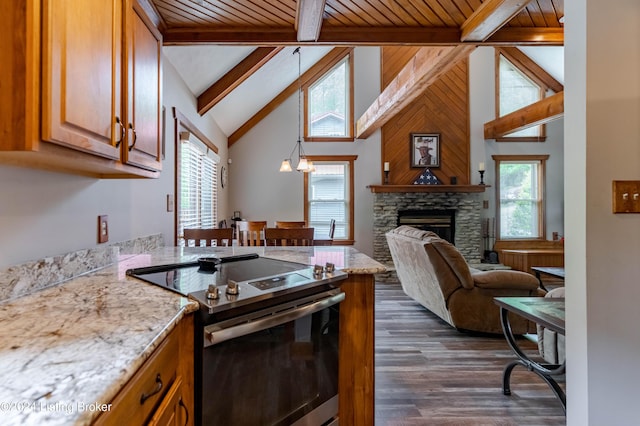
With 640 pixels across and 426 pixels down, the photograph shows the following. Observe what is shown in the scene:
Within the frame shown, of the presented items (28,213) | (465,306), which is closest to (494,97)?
(465,306)

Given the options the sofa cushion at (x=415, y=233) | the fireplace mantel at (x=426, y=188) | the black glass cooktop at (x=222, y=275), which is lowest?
the black glass cooktop at (x=222, y=275)

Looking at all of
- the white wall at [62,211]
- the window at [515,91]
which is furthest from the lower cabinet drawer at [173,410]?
the window at [515,91]

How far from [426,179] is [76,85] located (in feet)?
19.5

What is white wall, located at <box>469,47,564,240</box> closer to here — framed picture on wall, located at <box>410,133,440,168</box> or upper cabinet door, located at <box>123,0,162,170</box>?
framed picture on wall, located at <box>410,133,440,168</box>

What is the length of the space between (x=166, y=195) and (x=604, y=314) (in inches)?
109

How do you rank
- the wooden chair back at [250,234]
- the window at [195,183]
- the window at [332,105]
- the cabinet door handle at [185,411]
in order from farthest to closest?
1. the window at [332,105]
2. the wooden chair back at [250,234]
3. the window at [195,183]
4. the cabinet door handle at [185,411]

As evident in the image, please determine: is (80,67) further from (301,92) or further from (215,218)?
(301,92)

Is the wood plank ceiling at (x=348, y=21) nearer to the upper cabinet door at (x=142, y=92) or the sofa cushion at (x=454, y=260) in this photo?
the upper cabinet door at (x=142, y=92)

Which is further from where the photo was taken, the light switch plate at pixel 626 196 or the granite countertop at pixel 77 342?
the light switch plate at pixel 626 196

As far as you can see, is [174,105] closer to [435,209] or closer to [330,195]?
[330,195]

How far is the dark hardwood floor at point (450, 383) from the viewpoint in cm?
192

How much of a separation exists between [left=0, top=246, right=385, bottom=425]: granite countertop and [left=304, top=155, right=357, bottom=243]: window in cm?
503

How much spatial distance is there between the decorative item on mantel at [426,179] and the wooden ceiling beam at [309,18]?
4363 mm

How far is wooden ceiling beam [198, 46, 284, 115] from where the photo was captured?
11.7ft
